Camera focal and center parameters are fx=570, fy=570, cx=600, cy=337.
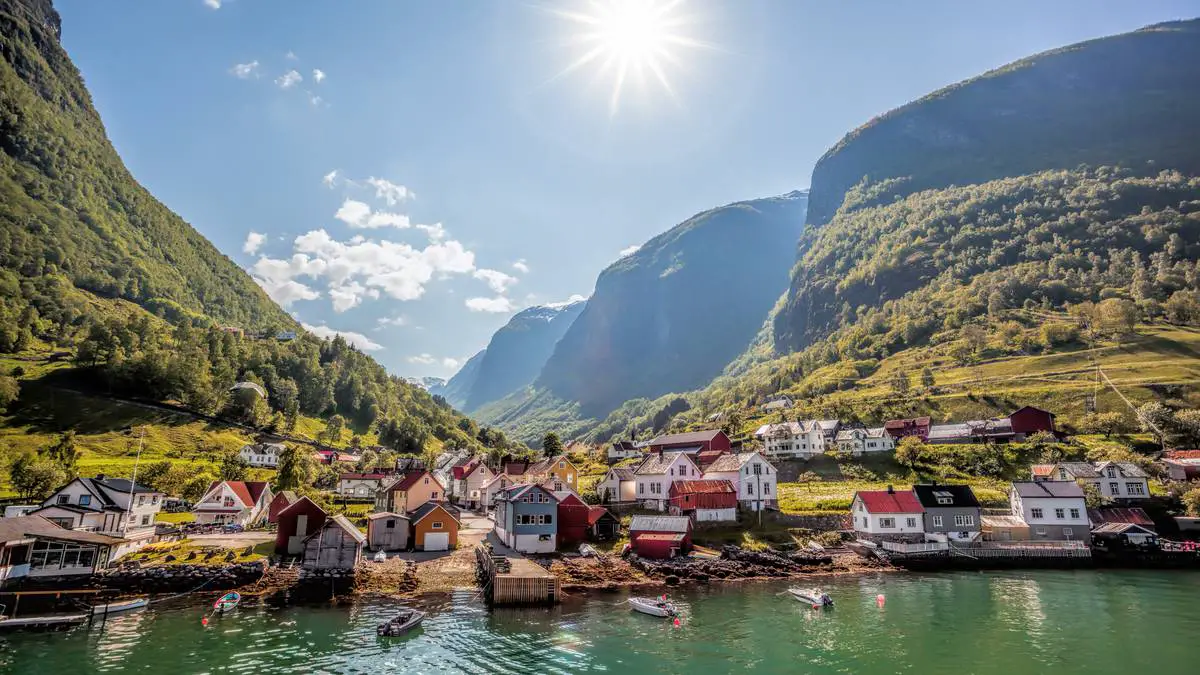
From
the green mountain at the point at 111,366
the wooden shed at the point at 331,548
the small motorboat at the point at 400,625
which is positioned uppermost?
the green mountain at the point at 111,366

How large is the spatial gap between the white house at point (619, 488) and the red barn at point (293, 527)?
41655 millimetres

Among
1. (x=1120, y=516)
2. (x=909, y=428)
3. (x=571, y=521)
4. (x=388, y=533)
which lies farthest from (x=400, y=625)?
(x=909, y=428)

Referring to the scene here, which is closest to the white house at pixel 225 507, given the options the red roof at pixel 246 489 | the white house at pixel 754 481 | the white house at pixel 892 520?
the red roof at pixel 246 489

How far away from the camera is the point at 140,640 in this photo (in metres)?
34.2

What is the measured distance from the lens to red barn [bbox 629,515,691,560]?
2339 inches

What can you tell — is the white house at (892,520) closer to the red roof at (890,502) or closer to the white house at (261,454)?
the red roof at (890,502)

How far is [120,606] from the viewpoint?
132ft

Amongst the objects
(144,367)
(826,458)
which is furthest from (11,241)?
(826,458)

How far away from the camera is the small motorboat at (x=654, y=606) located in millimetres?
41094

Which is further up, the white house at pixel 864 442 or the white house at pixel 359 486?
the white house at pixel 864 442

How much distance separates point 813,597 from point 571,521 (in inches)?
1117

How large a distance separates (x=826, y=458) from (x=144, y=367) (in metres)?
152

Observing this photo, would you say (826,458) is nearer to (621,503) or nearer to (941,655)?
(621,503)

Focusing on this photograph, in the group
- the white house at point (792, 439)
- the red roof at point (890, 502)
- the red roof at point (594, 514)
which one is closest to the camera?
the red roof at point (890, 502)
